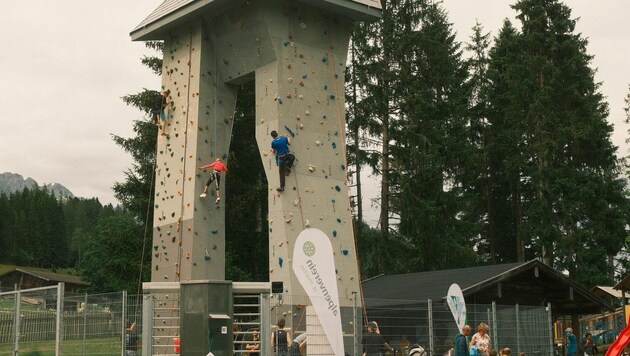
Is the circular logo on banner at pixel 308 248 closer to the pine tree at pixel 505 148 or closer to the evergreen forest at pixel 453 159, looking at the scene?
the evergreen forest at pixel 453 159

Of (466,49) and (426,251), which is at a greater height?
(466,49)

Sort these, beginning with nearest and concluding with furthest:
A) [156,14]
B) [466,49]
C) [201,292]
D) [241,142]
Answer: [201,292]
[156,14]
[241,142]
[466,49]

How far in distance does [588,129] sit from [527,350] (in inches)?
851

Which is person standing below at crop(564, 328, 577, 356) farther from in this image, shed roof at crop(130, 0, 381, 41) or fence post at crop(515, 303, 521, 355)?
shed roof at crop(130, 0, 381, 41)

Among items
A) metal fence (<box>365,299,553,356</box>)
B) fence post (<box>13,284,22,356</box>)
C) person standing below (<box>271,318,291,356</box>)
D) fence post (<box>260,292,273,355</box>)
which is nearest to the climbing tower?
metal fence (<box>365,299,553,356</box>)

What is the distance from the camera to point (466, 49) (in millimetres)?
45906

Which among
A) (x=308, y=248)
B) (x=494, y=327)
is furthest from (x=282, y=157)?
(x=308, y=248)

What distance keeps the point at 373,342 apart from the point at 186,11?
8.90 metres

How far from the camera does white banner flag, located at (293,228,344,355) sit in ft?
32.6

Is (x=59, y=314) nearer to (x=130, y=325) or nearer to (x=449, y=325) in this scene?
(x=130, y=325)

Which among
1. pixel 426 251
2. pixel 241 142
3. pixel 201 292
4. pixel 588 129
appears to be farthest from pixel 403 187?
pixel 201 292

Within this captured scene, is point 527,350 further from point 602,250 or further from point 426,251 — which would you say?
point 602,250

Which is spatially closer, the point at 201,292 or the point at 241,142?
the point at 201,292

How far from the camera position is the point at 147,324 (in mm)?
Answer: 13617
